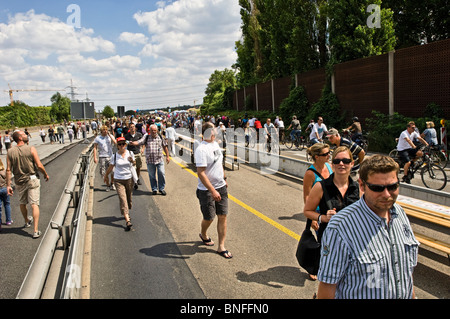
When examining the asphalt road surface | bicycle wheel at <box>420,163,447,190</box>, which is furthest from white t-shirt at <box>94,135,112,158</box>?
bicycle wheel at <box>420,163,447,190</box>

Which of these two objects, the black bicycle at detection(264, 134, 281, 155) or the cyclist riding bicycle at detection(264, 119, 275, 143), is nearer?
the black bicycle at detection(264, 134, 281, 155)

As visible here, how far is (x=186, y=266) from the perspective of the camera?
→ 17.7ft

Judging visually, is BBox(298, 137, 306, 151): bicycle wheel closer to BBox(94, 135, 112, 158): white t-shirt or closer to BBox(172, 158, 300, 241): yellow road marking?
BBox(172, 158, 300, 241): yellow road marking

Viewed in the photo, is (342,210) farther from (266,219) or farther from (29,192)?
(29,192)

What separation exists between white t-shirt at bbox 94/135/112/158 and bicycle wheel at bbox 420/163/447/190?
387 inches

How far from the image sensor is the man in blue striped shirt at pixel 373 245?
2195 mm

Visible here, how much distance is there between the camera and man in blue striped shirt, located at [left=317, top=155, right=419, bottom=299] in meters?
2.20

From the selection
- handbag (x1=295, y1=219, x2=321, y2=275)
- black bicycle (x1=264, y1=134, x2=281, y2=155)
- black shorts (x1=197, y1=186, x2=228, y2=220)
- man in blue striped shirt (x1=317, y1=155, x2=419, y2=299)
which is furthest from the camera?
black bicycle (x1=264, y1=134, x2=281, y2=155)

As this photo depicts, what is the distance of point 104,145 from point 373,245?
10653 millimetres

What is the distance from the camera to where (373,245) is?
2.20 meters

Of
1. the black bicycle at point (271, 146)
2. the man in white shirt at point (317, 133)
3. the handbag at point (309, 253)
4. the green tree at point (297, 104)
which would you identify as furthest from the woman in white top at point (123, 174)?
the green tree at point (297, 104)

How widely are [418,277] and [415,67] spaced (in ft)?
51.8

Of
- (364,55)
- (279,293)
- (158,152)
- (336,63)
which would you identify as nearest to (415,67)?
(364,55)

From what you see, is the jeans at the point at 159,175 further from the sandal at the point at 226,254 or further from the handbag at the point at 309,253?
the handbag at the point at 309,253
